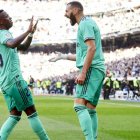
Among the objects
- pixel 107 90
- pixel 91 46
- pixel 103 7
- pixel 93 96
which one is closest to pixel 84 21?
pixel 91 46

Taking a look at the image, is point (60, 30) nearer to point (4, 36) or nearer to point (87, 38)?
point (4, 36)

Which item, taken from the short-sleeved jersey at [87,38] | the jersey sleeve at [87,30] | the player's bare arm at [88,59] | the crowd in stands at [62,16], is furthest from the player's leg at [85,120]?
the crowd in stands at [62,16]

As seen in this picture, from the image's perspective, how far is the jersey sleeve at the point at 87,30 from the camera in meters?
7.20

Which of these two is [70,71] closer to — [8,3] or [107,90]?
[8,3]

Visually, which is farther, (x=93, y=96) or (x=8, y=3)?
(x=8, y=3)

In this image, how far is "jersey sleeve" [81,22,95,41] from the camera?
720cm

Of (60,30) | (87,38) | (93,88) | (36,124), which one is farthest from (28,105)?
(60,30)

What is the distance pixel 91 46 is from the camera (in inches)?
283

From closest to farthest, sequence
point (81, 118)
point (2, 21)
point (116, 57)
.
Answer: point (81, 118), point (2, 21), point (116, 57)

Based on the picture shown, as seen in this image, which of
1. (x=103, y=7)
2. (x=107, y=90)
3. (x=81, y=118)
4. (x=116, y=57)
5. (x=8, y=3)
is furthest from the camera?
(x=8, y=3)

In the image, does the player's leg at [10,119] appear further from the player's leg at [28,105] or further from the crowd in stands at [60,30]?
the crowd in stands at [60,30]

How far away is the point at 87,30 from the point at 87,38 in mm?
114

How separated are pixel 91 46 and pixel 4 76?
135 cm

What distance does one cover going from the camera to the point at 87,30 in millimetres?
7215
